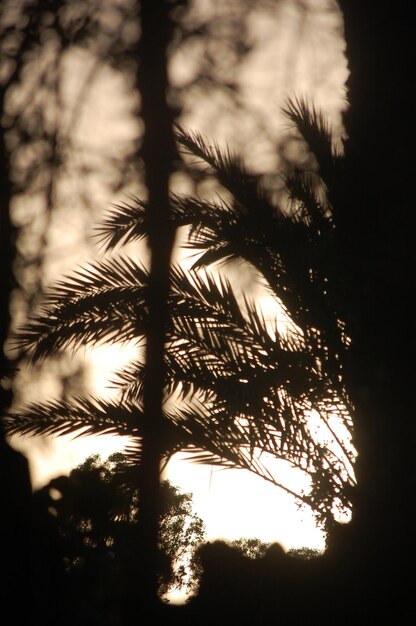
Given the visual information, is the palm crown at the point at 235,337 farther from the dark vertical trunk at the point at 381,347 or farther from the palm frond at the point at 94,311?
the dark vertical trunk at the point at 381,347

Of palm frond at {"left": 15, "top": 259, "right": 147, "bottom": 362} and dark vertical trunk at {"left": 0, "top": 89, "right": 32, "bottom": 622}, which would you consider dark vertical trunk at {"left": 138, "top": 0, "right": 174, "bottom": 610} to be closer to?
palm frond at {"left": 15, "top": 259, "right": 147, "bottom": 362}

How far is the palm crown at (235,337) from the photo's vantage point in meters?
3.95

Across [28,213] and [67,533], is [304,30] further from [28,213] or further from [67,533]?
[67,533]

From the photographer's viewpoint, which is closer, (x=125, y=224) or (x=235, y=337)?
(x=235, y=337)

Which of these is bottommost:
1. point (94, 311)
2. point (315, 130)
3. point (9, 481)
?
point (9, 481)

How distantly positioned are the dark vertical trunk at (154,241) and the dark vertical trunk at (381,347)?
47.8 inches

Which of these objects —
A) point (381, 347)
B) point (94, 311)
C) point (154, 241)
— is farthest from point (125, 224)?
point (381, 347)

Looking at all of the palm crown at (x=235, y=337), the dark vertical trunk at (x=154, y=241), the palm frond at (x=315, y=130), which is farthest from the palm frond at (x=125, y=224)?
the palm frond at (x=315, y=130)

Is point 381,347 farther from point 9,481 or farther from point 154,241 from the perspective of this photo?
point 9,481

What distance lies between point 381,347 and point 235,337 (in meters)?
0.93

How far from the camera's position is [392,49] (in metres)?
4.46

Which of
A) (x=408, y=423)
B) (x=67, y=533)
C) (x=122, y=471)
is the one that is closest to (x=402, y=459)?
(x=408, y=423)

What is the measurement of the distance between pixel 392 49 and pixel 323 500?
3064 mm

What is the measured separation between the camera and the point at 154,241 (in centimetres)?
472
